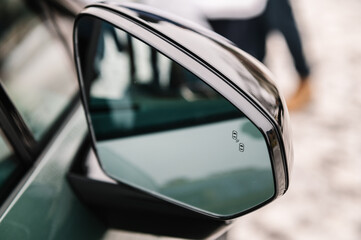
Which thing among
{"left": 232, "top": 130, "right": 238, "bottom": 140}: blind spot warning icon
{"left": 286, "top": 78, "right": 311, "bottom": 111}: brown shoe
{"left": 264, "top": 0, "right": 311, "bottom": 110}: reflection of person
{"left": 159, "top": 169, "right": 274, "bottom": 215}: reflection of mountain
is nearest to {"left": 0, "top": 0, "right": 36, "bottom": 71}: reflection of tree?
{"left": 159, "top": 169, "right": 274, "bottom": 215}: reflection of mountain

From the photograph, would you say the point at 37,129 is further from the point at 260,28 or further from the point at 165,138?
the point at 260,28

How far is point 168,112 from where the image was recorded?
1.58 m

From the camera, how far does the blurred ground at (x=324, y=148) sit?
2615 mm

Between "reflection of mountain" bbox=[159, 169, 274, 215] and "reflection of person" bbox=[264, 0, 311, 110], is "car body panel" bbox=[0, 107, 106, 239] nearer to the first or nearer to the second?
"reflection of mountain" bbox=[159, 169, 274, 215]

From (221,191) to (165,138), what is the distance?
256 mm

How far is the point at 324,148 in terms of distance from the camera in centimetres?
325

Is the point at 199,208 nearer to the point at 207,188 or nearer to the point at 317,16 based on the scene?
the point at 207,188

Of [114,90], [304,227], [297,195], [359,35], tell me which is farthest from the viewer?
[359,35]

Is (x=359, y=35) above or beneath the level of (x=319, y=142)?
beneath

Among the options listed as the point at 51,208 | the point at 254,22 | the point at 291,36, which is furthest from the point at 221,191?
the point at 291,36

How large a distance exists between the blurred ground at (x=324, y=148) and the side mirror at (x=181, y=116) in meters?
1.30

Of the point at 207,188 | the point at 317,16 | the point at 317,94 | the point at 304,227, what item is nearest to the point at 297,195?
the point at 304,227

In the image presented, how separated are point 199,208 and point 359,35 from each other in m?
4.39

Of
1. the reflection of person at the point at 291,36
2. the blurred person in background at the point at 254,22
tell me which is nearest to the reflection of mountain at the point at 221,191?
the blurred person in background at the point at 254,22
